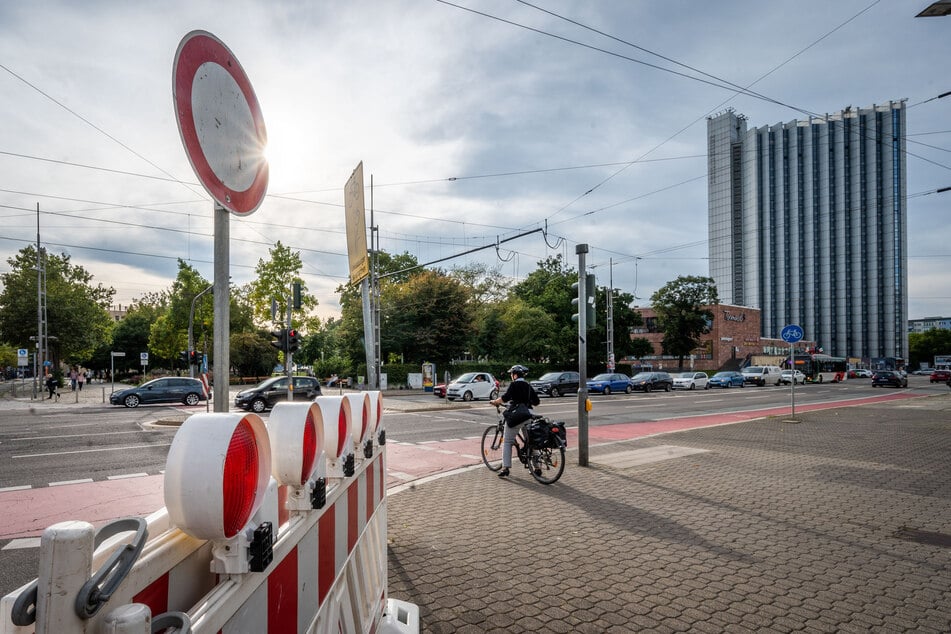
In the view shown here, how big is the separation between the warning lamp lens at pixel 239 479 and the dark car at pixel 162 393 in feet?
87.8

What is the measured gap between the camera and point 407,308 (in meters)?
43.2

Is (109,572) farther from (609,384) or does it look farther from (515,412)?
(609,384)

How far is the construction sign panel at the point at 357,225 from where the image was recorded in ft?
13.7

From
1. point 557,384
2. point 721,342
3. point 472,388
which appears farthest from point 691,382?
point 721,342

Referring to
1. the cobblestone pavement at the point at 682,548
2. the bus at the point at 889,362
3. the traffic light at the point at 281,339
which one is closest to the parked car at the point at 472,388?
the traffic light at the point at 281,339

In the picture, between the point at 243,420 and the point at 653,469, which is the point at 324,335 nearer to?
the point at 653,469

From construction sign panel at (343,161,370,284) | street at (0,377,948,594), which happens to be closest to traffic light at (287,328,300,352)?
street at (0,377,948,594)

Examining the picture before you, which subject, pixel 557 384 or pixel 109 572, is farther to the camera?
pixel 557 384

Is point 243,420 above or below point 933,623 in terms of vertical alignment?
above

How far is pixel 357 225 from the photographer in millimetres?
4266

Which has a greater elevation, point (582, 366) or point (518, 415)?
point (582, 366)

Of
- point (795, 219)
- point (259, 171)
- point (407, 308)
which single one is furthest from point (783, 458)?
point (795, 219)

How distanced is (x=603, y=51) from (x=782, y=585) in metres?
10.7

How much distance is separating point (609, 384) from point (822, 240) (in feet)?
291
